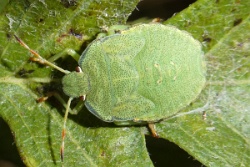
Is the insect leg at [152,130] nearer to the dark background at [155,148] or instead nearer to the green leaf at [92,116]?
the green leaf at [92,116]

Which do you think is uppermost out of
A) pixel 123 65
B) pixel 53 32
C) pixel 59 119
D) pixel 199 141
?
pixel 53 32

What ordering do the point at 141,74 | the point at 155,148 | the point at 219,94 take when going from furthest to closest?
the point at 155,148, the point at 219,94, the point at 141,74

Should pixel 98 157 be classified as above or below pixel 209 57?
below

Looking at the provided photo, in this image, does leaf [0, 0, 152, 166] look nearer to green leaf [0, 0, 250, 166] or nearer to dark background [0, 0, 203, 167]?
green leaf [0, 0, 250, 166]

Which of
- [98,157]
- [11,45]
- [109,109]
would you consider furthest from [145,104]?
[11,45]

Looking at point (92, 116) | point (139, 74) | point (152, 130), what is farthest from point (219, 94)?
point (92, 116)

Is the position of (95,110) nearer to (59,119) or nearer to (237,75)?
(59,119)

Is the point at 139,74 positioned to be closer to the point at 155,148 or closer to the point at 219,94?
the point at 219,94
